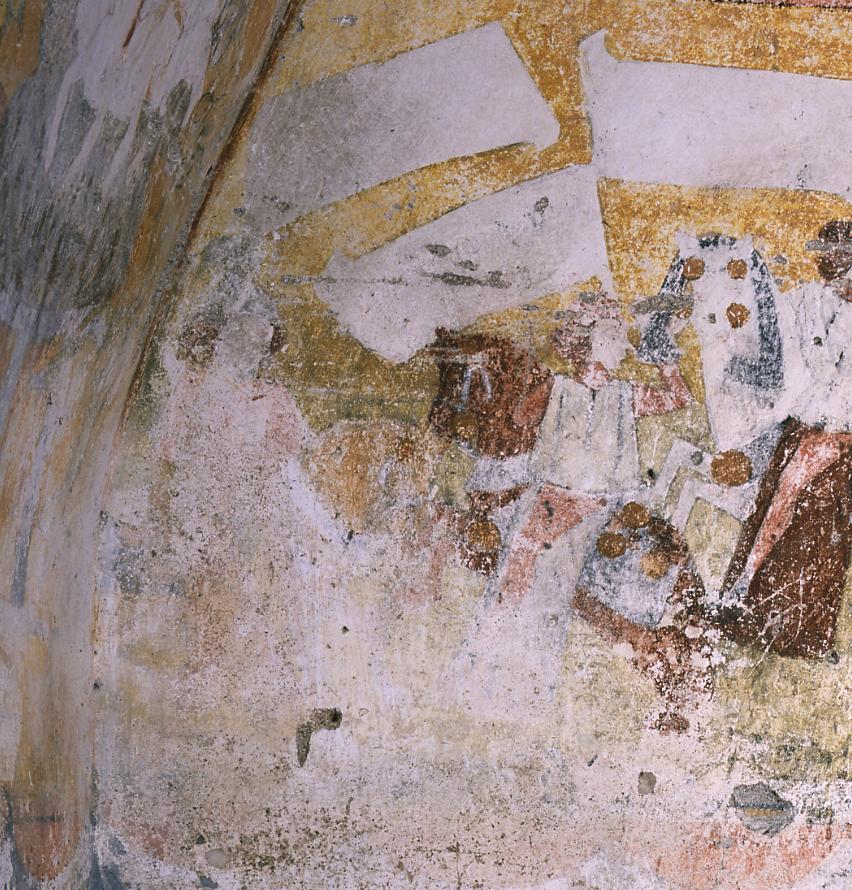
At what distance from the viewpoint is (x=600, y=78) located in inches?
125

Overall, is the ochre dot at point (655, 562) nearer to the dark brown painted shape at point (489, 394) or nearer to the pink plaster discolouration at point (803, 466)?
the pink plaster discolouration at point (803, 466)

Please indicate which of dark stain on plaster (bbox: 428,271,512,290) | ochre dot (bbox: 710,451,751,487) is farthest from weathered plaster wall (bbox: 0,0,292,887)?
ochre dot (bbox: 710,451,751,487)

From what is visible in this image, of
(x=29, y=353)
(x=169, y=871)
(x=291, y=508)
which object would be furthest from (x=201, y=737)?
(x=29, y=353)

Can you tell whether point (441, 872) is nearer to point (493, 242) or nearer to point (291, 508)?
point (291, 508)

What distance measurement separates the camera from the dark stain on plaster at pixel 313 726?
135 inches

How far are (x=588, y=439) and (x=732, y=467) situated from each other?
1.88 feet

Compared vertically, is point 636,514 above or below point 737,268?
below

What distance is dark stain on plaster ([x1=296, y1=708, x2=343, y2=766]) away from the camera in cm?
342

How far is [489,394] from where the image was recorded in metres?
3.34

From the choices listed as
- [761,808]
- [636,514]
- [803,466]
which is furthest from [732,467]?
[761,808]

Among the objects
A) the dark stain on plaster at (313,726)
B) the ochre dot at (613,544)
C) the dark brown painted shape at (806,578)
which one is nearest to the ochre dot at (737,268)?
the dark brown painted shape at (806,578)

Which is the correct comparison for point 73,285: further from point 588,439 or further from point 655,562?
point 655,562

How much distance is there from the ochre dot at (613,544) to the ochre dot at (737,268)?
1.11m

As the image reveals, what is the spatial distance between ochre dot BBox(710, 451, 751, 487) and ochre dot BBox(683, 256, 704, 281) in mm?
698
